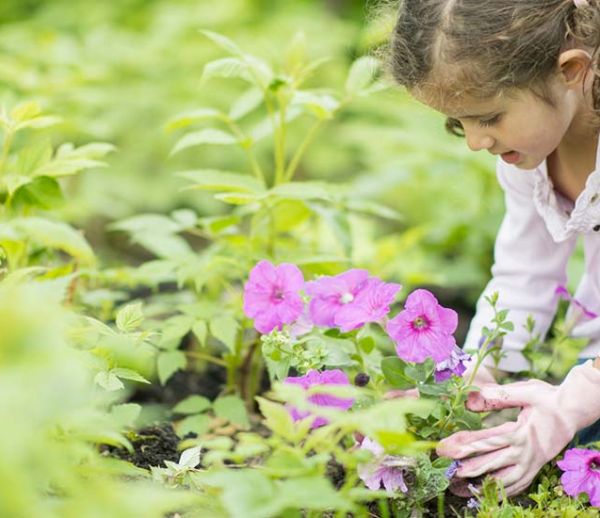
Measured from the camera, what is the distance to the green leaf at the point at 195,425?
81.4 inches

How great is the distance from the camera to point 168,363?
210 centimetres

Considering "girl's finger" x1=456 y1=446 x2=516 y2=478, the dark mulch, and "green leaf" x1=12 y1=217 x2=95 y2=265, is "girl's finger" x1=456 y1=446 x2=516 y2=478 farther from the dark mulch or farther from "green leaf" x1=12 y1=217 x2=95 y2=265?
"green leaf" x1=12 y1=217 x2=95 y2=265

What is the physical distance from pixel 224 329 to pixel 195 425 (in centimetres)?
22

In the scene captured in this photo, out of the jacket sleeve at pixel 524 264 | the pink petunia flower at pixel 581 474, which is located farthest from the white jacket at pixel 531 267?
the pink petunia flower at pixel 581 474

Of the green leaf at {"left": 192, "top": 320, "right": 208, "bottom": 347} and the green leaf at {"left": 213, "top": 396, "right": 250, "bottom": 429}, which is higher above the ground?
the green leaf at {"left": 192, "top": 320, "right": 208, "bottom": 347}

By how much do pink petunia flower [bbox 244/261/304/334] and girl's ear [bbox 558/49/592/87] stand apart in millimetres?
688

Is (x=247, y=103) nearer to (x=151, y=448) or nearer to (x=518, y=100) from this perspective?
(x=518, y=100)

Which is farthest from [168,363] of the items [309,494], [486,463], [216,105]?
[216,105]

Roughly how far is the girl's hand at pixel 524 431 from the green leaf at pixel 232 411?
539 mm

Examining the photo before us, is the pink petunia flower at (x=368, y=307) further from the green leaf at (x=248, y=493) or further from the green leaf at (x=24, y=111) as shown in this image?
the green leaf at (x=24, y=111)

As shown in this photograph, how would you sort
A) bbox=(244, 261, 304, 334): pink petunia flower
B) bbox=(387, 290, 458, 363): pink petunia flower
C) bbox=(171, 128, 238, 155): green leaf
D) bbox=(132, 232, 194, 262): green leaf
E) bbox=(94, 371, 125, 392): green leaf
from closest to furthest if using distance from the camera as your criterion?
1. bbox=(94, 371, 125, 392): green leaf
2. bbox=(387, 290, 458, 363): pink petunia flower
3. bbox=(244, 261, 304, 334): pink petunia flower
4. bbox=(171, 128, 238, 155): green leaf
5. bbox=(132, 232, 194, 262): green leaf

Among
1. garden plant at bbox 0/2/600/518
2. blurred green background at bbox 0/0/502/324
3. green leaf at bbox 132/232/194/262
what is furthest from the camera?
blurred green background at bbox 0/0/502/324

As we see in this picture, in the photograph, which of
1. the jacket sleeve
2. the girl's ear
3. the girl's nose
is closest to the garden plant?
the jacket sleeve

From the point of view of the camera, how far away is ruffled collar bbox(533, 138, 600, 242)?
210 centimetres
